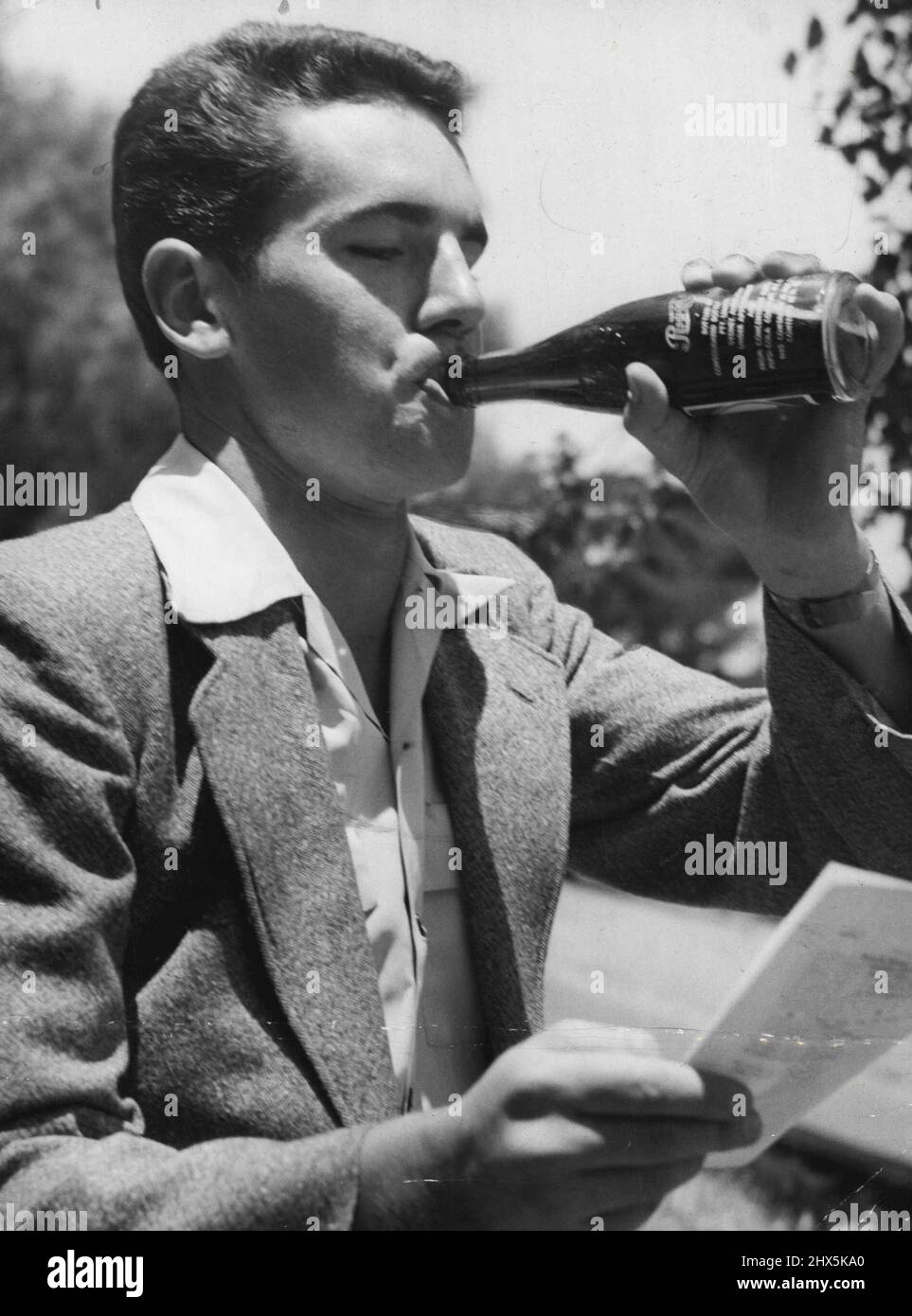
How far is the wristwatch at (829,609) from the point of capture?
1.60m

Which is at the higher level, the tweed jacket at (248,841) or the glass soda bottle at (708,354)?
the glass soda bottle at (708,354)

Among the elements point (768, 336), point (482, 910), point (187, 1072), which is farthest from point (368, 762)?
point (768, 336)

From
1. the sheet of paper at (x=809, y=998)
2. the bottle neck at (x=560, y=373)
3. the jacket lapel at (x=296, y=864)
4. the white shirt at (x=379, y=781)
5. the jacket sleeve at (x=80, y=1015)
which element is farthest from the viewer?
the bottle neck at (x=560, y=373)

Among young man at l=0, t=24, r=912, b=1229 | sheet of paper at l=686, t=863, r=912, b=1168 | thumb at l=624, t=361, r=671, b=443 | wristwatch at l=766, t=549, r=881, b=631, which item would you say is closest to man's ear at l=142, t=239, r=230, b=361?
young man at l=0, t=24, r=912, b=1229

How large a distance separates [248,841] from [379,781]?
193mm

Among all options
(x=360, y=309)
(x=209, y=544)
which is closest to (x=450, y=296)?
(x=360, y=309)

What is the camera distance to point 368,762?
1.57m

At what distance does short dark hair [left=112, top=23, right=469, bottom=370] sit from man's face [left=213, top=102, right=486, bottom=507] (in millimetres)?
26

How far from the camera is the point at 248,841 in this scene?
1421 millimetres

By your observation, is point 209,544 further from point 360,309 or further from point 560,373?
point 560,373

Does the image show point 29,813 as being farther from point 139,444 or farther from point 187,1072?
point 139,444

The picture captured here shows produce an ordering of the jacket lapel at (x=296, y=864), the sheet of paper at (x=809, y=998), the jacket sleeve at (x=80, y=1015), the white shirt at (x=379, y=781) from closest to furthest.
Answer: the sheet of paper at (x=809, y=998) < the jacket sleeve at (x=80, y=1015) < the jacket lapel at (x=296, y=864) < the white shirt at (x=379, y=781)

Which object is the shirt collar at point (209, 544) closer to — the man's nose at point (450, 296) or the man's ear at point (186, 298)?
the man's ear at point (186, 298)

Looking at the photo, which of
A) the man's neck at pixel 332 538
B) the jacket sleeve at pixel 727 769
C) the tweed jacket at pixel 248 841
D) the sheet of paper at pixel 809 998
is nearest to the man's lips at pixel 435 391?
the man's neck at pixel 332 538
